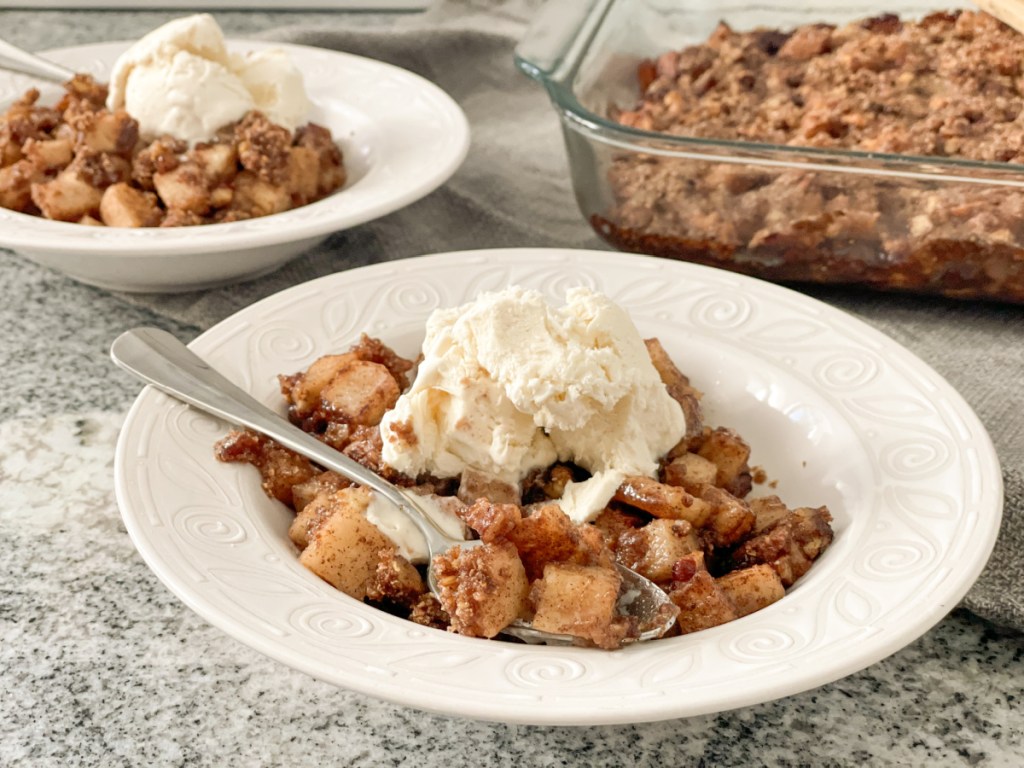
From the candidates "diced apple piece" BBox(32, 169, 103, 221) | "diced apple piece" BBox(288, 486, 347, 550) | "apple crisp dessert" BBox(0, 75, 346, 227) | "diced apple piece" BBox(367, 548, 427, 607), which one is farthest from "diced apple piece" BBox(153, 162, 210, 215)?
"diced apple piece" BBox(367, 548, 427, 607)

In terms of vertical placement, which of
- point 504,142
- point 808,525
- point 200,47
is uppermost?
point 200,47

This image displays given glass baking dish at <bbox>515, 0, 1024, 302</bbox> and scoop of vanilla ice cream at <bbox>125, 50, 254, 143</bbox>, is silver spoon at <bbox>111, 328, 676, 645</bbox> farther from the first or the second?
glass baking dish at <bbox>515, 0, 1024, 302</bbox>

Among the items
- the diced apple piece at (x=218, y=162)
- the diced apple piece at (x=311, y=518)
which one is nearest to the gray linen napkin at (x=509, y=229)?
the diced apple piece at (x=218, y=162)

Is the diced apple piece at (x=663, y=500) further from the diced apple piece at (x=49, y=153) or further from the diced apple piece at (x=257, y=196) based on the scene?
the diced apple piece at (x=49, y=153)

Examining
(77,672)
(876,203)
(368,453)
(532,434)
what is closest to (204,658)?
(77,672)

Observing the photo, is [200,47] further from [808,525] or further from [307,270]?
[808,525]

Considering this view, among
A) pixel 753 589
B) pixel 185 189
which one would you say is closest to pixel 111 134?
pixel 185 189
